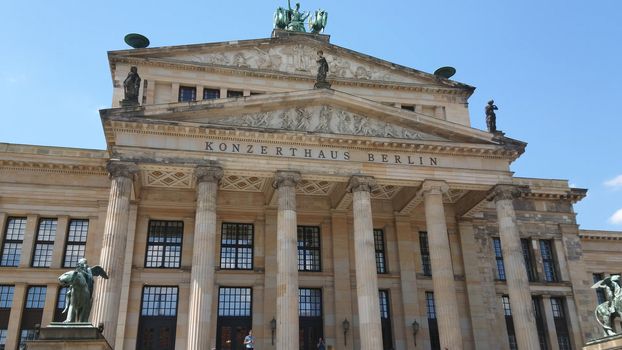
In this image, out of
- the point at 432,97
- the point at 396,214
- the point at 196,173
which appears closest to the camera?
the point at 196,173

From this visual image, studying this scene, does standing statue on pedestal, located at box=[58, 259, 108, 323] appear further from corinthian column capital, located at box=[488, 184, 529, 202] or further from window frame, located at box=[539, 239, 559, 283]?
window frame, located at box=[539, 239, 559, 283]

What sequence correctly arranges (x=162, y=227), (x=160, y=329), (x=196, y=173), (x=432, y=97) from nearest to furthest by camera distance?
(x=196, y=173) < (x=160, y=329) < (x=162, y=227) < (x=432, y=97)

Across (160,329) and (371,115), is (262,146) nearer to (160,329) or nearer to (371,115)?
(371,115)

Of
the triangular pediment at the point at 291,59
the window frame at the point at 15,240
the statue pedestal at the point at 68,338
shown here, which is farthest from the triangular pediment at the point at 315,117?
the statue pedestal at the point at 68,338

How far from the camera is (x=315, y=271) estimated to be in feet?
117

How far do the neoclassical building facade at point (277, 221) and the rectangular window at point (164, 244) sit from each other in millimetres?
83

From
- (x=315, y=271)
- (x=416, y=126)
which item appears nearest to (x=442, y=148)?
(x=416, y=126)

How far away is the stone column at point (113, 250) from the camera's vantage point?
86.7 ft

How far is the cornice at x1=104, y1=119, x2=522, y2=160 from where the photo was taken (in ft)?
98.7

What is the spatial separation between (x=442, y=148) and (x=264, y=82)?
502 inches

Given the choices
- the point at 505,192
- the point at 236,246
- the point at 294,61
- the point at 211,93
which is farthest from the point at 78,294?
the point at 294,61


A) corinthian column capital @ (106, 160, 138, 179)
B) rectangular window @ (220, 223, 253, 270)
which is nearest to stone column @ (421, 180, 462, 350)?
rectangular window @ (220, 223, 253, 270)

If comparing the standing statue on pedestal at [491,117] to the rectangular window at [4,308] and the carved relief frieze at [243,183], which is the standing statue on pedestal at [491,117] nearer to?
the carved relief frieze at [243,183]

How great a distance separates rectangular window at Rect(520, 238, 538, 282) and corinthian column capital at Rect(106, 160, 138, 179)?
26.6 metres
